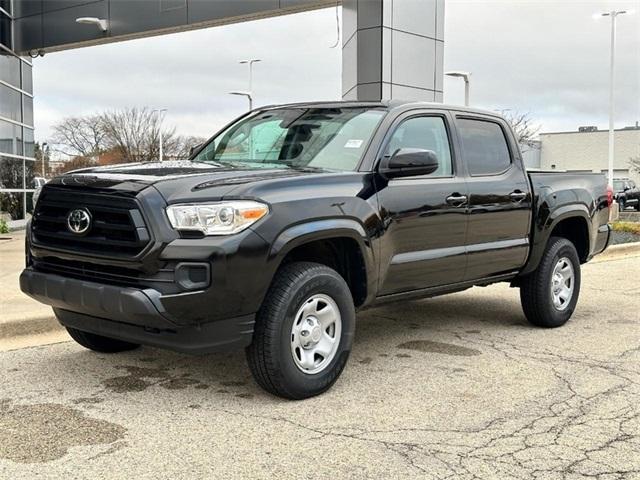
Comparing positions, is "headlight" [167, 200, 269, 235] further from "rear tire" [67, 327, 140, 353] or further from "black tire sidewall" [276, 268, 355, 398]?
"rear tire" [67, 327, 140, 353]

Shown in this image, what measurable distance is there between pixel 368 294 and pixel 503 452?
150cm

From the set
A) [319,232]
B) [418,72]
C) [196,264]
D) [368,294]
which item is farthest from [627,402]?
[418,72]

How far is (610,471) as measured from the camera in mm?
3502

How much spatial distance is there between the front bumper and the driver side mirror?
149cm

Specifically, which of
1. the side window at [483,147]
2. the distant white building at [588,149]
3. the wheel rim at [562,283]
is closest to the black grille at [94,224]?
the side window at [483,147]

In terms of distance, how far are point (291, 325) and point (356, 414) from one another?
64cm

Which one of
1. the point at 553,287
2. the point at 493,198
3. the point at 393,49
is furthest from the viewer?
the point at 393,49

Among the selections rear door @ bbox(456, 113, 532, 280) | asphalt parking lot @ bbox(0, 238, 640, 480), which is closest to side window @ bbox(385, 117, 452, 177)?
rear door @ bbox(456, 113, 532, 280)

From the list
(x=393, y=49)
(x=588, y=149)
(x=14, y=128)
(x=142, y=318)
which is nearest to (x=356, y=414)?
(x=142, y=318)

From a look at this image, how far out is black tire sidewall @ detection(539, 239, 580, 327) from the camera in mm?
6496

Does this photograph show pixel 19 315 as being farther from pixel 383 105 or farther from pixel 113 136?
pixel 113 136

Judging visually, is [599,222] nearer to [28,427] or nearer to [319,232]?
[319,232]

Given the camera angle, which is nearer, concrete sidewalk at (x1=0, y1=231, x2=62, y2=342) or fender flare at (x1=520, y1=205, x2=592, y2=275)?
concrete sidewalk at (x1=0, y1=231, x2=62, y2=342)

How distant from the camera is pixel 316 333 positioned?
4.51 m
